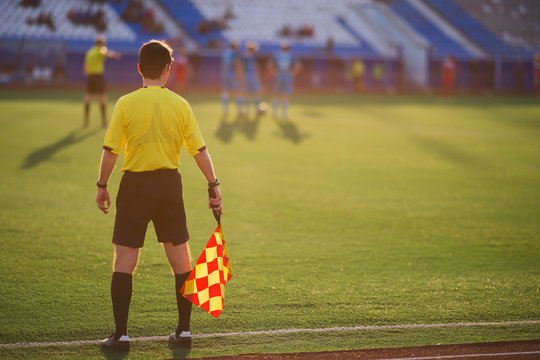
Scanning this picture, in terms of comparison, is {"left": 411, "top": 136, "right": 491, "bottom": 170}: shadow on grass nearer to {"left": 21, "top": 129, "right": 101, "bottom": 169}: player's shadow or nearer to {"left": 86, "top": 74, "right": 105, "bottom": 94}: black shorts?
{"left": 21, "top": 129, "right": 101, "bottom": 169}: player's shadow

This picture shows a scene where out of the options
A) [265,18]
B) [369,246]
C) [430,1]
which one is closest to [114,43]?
[265,18]

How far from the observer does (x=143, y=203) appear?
152 inches

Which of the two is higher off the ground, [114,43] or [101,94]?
[114,43]

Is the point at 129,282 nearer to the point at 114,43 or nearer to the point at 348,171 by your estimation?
the point at 348,171

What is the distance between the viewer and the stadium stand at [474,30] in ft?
136

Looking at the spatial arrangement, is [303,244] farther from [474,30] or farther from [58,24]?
[474,30]

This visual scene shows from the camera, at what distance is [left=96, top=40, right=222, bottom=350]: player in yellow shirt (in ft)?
12.5

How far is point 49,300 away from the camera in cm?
490

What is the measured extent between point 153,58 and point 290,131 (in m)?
13.2

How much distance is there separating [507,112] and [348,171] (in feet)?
49.3

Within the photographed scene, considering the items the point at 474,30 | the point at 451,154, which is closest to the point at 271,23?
the point at 474,30

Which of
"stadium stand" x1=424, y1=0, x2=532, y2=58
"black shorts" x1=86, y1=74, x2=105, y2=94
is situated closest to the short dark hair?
"black shorts" x1=86, y1=74, x2=105, y2=94

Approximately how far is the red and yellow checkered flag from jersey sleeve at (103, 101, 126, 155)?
0.87 m

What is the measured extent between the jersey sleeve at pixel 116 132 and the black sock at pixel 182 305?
0.93 metres
